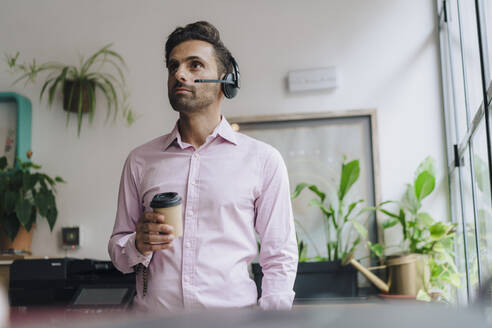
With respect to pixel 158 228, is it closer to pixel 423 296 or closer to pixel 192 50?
pixel 192 50

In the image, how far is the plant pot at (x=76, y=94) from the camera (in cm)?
353

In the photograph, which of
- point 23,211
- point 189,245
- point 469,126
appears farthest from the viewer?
point 23,211

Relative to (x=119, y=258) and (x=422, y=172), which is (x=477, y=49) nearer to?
(x=422, y=172)

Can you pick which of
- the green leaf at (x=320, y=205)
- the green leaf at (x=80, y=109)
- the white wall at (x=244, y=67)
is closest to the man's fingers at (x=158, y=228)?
the green leaf at (x=320, y=205)

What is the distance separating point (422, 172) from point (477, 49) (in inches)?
42.2

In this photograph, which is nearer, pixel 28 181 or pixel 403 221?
pixel 403 221

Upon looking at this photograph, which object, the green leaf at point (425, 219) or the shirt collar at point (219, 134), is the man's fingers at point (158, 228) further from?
the green leaf at point (425, 219)

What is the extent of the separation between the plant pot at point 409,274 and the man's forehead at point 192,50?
169 centimetres

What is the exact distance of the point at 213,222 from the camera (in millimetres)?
1472

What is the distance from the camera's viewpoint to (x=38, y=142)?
3.60 m

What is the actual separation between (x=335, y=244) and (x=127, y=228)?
1748mm

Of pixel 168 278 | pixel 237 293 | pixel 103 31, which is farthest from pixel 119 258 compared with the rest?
pixel 103 31

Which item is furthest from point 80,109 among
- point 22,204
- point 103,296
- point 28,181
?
point 103,296

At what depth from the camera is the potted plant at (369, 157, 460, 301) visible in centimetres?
281
